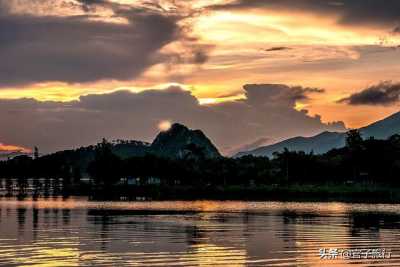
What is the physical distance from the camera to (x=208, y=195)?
151375mm

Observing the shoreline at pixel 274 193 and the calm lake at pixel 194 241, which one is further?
the shoreline at pixel 274 193

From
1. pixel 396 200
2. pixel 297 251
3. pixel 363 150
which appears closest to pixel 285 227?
pixel 297 251

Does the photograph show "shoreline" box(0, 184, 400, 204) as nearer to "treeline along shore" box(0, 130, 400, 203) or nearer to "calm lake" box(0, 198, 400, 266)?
"treeline along shore" box(0, 130, 400, 203)

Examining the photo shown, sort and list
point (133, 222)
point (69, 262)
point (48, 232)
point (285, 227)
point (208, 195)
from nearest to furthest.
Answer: point (69, 262) < point (48, 232) < point (285, 227) < point (133, 222) < point (208, 195)

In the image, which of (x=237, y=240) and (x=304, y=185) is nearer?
(x=237, y=240)

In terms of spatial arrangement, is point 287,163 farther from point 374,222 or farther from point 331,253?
point 331,253

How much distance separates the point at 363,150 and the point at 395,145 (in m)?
9.72

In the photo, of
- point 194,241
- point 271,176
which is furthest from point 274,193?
point 194,241

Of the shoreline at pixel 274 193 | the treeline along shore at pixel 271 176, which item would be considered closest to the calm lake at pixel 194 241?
the shoreline at pixel 274 193

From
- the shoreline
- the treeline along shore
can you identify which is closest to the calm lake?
the shoreline

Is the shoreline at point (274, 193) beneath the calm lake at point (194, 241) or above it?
above

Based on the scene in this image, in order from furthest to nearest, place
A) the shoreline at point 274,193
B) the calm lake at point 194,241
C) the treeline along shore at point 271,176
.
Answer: the treeline along shore at point 271,176
the shoreline at point 274,193
the calm lake at point 194,241

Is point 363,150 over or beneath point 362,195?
over

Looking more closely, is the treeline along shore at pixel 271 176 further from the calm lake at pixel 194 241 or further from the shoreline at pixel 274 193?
the calm lake at pixel 194 241
